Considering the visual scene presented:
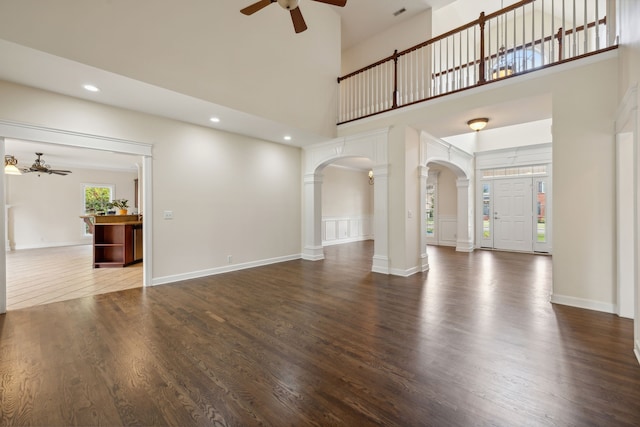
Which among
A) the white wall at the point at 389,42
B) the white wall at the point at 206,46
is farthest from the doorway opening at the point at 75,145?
the white wall at the point at 389,42

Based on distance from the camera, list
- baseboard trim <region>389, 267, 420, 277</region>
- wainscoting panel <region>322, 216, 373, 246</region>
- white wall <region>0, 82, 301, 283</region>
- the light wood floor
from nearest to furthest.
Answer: white wall <region>0, 82, 301, 283</region>, the light wood floor, baseboard trim <region>389, 267, 420, 277</region>, wainscoting panel <region>322, 216, 373, 246</region>

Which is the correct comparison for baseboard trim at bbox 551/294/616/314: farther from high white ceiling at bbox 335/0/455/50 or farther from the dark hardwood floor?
high white ceiling at bbox 335/0/455/50

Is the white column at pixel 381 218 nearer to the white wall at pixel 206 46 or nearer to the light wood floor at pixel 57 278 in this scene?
the white wall at pixel 206 46

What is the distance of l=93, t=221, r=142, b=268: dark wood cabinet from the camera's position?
6.02 metres

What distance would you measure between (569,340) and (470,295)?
1.38 meters

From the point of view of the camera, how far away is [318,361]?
2.23 m

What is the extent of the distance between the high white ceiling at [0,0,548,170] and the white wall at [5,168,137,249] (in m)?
1.16

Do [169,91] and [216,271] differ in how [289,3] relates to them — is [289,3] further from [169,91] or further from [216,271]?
[216,271]

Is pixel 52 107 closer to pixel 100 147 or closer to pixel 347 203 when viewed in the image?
pixel 100 147

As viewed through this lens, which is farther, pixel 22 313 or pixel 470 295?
pixel 470 295

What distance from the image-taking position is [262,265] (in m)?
6.01

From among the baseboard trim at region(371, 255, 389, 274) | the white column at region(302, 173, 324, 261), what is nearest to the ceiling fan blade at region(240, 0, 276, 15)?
the white column at region(302, 173, 324, 261)

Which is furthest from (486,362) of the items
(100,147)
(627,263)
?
(100,147)

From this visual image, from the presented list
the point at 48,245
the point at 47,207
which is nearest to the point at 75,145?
the point at 47,207
